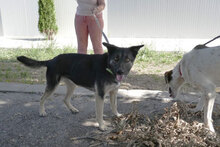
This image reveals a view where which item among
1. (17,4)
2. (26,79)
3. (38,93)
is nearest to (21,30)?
(17,4)

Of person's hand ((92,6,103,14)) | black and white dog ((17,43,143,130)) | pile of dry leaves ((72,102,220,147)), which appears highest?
person's hand ((92,6,103,14))

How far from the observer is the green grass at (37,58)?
6.05 m

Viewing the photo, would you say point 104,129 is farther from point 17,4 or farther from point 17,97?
point 17,4

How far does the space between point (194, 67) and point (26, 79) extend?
4.22 meters

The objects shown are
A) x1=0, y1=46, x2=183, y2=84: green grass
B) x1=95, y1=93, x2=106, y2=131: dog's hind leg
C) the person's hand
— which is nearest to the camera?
x1=95, y1=93, x2=106, y2=131: dog's hind leg

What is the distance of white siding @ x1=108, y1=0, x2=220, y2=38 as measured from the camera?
490 inches

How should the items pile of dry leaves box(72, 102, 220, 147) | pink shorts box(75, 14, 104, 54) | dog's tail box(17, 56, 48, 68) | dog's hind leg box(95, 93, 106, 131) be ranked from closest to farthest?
pile of dry leaves box(72, 102, 220, 147), dog's hind leg box(95, 93, 106, 131), dog's tail box(17, 56, 48, 68), pink shorts box(75, 14, 104, 54)

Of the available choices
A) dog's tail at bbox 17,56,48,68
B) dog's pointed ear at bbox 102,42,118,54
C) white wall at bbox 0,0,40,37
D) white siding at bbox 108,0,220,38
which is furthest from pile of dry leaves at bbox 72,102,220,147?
white wall at bbox 0,0,40,37

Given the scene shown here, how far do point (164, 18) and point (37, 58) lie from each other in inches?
310

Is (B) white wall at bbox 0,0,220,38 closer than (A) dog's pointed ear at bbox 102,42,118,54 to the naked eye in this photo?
No

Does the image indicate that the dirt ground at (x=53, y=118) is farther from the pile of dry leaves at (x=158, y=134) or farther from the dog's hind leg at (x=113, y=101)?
the pile of dry leaves at (x=158, y=134)

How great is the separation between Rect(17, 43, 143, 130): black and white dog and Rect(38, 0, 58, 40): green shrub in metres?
9.19

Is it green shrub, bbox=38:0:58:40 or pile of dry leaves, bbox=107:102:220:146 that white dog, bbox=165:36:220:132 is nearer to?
pile of dry leaves, bbox=107:102:220:146

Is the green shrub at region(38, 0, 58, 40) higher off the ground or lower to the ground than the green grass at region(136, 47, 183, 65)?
higher
